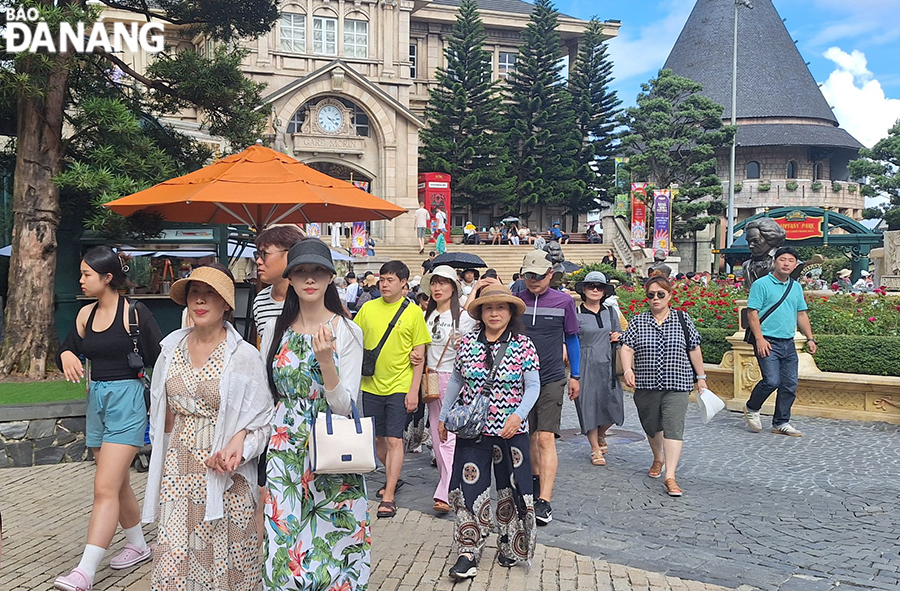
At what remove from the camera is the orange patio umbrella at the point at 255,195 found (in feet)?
21.8

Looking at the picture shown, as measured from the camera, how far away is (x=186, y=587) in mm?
3701

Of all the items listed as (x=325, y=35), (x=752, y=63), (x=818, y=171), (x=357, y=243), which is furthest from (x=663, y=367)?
(x=752, y=63)

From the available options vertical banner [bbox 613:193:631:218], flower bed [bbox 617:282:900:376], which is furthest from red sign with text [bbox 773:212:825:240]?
flower bed [bbox 617:282:900:376]

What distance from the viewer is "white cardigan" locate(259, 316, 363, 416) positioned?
11.9 feet

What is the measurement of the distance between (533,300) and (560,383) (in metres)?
0.65

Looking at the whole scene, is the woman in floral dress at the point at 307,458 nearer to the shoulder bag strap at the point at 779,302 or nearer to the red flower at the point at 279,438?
the red flower at the point at 279,438

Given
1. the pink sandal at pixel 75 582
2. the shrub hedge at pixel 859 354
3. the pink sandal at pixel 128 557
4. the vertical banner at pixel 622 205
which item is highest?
the vertical banner at pixel 622 205

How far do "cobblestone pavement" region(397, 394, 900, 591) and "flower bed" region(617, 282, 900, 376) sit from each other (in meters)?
1.21

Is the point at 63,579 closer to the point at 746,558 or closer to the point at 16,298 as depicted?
the point at 746,558

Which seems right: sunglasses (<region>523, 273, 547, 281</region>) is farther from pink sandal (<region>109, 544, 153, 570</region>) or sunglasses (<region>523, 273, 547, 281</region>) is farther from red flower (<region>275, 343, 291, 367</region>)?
pink sandal (<region>109, 544, 153, 570</region>)

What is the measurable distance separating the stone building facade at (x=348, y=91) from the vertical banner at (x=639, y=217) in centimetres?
1025

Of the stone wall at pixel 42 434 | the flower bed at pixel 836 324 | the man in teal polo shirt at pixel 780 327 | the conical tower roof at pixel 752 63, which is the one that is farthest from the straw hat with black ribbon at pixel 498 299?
the conical tower roof at pixel 752 63

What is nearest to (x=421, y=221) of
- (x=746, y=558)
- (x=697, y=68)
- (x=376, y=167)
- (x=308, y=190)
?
(x=376, y=167)

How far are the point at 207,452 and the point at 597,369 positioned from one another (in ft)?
14.9
